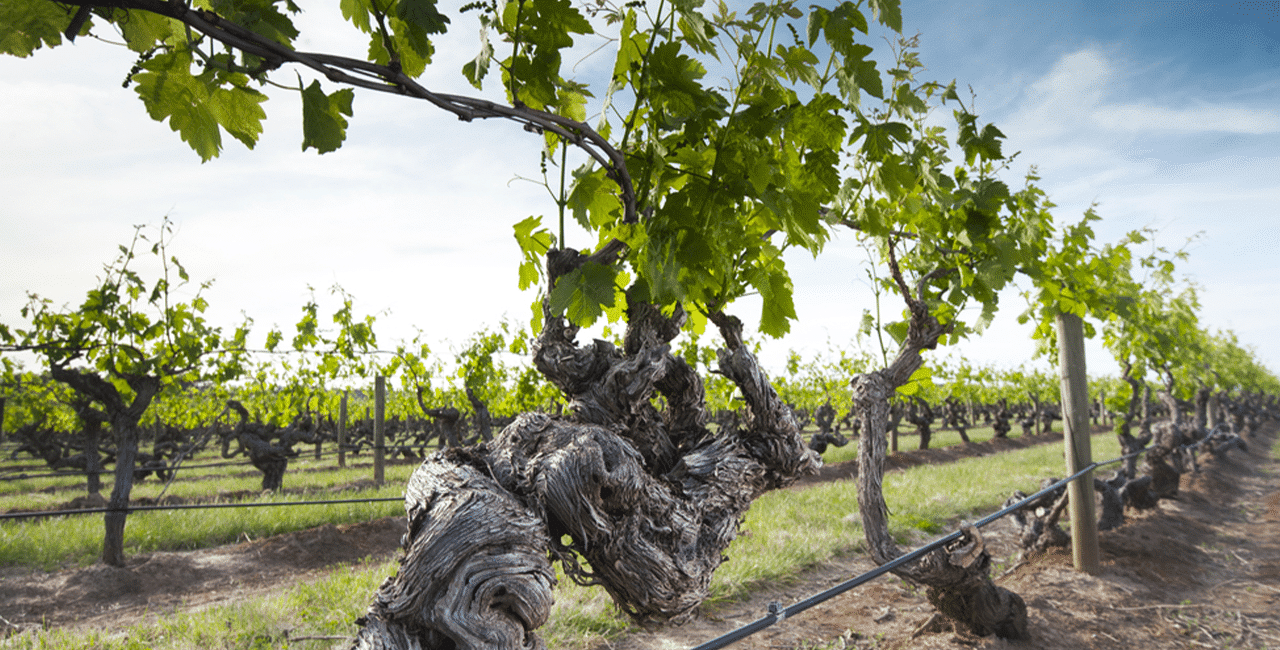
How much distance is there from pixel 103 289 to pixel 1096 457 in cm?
2156

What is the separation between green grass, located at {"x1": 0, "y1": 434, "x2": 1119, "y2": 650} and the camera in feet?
14.3

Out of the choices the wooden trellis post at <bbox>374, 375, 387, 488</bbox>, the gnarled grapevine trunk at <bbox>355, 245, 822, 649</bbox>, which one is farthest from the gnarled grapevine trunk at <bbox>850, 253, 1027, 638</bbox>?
→ the wooden trellis post at <bbox>374, 375, 387, 488</bbox>

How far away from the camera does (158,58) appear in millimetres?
1256

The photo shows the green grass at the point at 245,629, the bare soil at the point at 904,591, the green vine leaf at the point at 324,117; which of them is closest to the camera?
the green vine leaf at the point at 324,117

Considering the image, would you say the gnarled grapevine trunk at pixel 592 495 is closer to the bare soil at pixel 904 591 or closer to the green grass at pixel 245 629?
the bare soil at pixel 904 591

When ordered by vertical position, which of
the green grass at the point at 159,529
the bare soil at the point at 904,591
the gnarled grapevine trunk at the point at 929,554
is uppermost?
the gnarled grapevine trunk at the point at 929,554

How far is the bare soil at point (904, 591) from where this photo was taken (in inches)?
177

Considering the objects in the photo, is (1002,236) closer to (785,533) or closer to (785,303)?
(785,303)

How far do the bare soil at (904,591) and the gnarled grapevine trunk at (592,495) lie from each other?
227 cm

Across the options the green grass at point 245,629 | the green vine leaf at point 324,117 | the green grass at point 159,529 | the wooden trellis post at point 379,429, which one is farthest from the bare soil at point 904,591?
the green vine leaf at point 324,117

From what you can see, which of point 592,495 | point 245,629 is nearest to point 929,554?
point 592,495

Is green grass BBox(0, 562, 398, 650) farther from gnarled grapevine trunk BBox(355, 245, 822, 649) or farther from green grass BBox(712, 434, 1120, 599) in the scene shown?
gnarled grapevine trunk BBox(355, 245, 822, 649)

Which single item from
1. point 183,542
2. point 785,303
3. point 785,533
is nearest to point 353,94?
point 785,303

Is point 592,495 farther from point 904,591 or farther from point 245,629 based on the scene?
point 904,591
